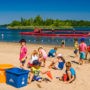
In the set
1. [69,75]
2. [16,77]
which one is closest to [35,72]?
[16,77]

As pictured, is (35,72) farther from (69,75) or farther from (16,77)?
(69,75)

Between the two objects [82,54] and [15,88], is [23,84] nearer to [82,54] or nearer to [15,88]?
[15,88]

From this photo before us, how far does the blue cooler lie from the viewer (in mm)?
9011

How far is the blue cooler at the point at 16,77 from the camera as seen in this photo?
29.6 feet

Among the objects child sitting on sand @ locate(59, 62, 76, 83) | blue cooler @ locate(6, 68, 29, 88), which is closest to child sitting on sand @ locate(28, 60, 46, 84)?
blue cooler @ locate(6, 68, 29, 88)

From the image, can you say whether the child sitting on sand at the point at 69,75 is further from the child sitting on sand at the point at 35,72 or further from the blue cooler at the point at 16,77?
the blue cooler at the point at 16,77

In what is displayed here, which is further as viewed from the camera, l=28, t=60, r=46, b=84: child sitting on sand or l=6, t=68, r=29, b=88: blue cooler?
l=28, t=60, r=46, b=84: child sitting on sand

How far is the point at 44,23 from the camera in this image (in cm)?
14050

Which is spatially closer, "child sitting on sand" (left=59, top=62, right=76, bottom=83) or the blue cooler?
the blue cooler

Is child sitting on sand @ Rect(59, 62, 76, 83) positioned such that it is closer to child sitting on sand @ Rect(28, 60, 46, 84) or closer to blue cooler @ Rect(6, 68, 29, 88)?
child sitting on sand @ Rect(28, 60, 46, 84)

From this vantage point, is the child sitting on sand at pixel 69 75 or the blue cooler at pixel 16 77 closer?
the blue cooler at pixel 16 77

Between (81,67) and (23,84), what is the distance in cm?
470

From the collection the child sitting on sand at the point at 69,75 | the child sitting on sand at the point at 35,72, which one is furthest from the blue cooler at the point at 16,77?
the child sitting on sand at the point at 69,75

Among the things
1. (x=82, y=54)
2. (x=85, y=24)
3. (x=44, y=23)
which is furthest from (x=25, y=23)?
(x=82, y=54)
